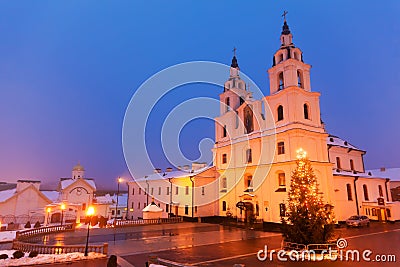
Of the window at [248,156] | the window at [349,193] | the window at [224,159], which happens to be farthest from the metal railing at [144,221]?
the window at [349,193]

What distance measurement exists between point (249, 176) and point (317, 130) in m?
10.3

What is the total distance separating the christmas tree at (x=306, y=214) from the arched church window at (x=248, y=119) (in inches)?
749

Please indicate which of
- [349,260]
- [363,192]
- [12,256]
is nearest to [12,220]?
[12,256]

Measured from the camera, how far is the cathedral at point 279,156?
29.3 meters

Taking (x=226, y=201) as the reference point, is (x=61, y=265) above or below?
below

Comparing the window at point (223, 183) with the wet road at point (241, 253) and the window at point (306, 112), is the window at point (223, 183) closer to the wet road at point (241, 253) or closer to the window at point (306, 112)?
the window at point (306, 112)

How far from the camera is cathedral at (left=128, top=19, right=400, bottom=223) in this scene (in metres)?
29.3

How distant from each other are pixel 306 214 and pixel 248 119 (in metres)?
22.2

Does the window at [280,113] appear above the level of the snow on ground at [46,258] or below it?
above

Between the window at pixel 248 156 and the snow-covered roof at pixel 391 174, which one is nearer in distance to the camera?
the window at pixel 248 156

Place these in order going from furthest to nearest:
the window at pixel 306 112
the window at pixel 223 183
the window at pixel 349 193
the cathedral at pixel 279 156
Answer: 1. the window at pixel 223 183
2. the window at pixel 349 193
3. the window at pixel 306 112
4. the cathedral at pixel 279 156

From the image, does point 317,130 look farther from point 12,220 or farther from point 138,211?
point 12,220

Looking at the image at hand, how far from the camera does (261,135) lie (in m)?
32.6

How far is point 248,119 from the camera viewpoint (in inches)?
1441
